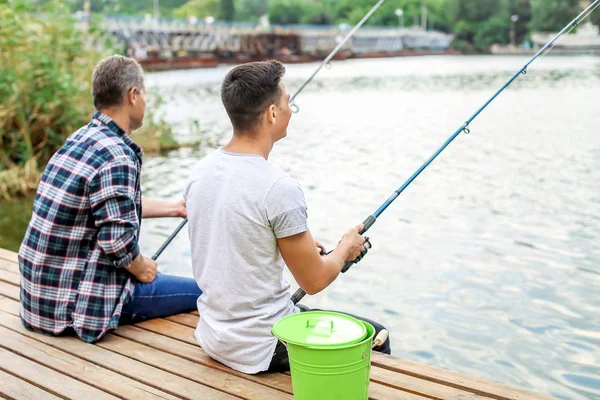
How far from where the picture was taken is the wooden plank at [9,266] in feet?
14.3

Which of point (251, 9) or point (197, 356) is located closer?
point (197, 356)

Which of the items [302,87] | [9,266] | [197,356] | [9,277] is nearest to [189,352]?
[197,356]

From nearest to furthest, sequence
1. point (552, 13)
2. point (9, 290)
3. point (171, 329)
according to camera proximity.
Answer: point (171, 329), point (9, 290), point (552, 13)

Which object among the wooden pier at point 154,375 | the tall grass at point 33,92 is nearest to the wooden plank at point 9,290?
the wooden pier at point 154,375

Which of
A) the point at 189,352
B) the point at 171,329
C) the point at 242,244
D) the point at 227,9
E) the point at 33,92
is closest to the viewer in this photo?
the point at 242,244

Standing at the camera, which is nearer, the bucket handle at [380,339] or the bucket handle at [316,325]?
the bucket handle at [316,325]

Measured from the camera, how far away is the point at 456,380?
273 cm

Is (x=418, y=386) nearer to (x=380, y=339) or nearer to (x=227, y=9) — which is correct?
(x=380, y=339)

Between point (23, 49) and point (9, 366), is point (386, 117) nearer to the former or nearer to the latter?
point (23, 49)

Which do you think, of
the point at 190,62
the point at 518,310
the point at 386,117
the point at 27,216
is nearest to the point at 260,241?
the point at 518,310

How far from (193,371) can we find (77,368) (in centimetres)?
48

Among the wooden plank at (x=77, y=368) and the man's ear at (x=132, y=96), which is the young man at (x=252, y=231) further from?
the man's ear at (x=132, y=96)

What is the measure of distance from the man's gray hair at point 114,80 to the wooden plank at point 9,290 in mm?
1359

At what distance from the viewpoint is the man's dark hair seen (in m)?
2.40
